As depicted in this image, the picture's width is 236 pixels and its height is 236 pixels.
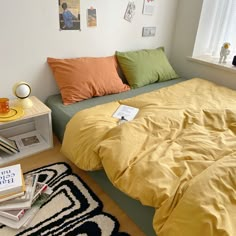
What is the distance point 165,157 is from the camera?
3.78 ft

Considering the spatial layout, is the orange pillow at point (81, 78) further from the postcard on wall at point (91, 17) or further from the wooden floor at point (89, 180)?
the wooden floor at point (89, 180)

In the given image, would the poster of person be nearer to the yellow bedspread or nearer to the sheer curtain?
the yellow bedspread

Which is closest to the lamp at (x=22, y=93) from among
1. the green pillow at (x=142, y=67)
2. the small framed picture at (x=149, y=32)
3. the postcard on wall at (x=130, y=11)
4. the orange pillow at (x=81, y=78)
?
the orange pillow at (x=81, y=78)

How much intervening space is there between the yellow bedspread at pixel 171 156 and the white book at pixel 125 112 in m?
0.05

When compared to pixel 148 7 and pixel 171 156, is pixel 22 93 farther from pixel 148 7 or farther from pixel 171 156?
pixel 148 7

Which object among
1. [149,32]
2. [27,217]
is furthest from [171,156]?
[149,32]

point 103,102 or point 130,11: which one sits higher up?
point 130,11

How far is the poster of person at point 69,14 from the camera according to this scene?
183 centimetres

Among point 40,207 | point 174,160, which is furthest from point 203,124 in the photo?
point 40,207

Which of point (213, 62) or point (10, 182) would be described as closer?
point (10, 182)

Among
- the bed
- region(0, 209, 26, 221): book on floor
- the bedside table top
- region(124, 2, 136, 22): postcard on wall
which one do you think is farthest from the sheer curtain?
region(0, 209, 26, 221): book on floor

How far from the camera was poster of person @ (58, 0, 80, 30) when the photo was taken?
1.83 m

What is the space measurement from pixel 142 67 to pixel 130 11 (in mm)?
575

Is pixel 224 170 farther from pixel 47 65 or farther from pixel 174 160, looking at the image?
pixel 47 65
